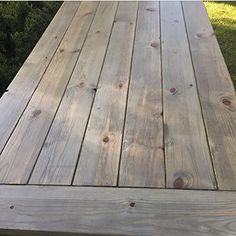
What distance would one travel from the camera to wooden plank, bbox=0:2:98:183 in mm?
1386

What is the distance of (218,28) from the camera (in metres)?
3.17

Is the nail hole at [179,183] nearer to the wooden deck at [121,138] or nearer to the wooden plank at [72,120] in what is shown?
the wooden deck at [121,138]

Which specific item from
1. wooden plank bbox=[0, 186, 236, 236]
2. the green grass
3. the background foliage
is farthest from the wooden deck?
the green grass

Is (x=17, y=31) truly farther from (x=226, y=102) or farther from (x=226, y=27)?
(x=226, y=102)

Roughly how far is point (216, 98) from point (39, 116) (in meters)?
0.75

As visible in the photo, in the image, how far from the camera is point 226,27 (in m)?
3.18

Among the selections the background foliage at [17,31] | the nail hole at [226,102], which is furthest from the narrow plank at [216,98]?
the background foliage at [17,31]

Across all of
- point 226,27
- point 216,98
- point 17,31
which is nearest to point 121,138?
point 216,98

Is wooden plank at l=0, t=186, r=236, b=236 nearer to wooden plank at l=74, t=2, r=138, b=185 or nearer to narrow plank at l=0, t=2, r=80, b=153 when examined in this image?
wooden plank at l=74, t=2, r=138, b=185

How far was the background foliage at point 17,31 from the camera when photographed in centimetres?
257

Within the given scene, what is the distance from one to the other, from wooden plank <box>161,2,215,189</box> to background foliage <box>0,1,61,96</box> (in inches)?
40.0

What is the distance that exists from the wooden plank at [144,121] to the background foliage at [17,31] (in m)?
0.86

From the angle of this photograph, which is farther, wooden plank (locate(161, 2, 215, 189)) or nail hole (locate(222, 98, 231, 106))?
nail hole (locate(222, 98, 231, 106))

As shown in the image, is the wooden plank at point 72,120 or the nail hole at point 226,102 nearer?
the wooden plank at point 72,120
